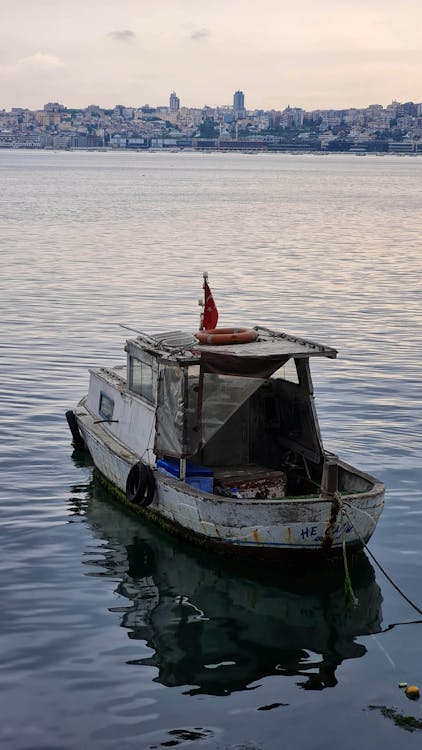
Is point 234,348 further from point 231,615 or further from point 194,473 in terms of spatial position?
point 231,615

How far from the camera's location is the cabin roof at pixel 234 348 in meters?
16.3

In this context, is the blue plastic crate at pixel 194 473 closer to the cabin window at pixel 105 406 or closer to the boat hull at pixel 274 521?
the boat hull at pixel 274 521

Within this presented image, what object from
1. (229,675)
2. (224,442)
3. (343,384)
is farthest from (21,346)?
(229,675)

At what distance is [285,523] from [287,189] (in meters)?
143

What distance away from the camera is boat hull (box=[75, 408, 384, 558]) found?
48.4 feet

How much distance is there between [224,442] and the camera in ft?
58.7

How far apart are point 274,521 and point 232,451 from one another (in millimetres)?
3259

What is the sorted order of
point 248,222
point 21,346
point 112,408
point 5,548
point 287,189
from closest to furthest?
point 5,548 < point 112,408 < point 21,346 < point 248,222 < point 287,189

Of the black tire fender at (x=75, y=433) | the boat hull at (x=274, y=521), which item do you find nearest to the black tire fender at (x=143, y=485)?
the boat hull at (x=274, y=521)

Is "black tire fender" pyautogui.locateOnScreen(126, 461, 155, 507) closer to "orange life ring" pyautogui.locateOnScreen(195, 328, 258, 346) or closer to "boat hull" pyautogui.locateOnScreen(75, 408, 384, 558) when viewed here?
"boat hull" pyautogui.locateOnScreen(75, 408, 384, 558)

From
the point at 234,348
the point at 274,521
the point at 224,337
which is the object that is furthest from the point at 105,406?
the point at 274,521

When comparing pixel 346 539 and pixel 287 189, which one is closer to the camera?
pixel 346 539

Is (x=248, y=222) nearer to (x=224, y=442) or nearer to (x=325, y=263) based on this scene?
(x=325, y=263)

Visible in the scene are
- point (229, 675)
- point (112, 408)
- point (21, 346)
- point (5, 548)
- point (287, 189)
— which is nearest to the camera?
point (229, 675)
